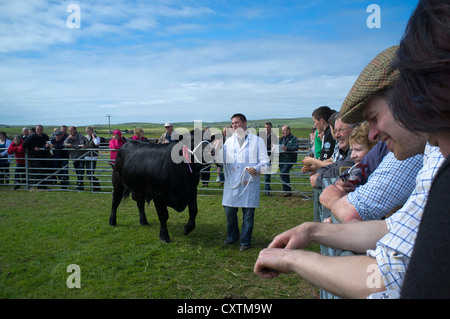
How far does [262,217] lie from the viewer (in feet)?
22.9

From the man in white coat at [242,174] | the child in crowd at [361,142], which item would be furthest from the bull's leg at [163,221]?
the child in crowd at [361,142]

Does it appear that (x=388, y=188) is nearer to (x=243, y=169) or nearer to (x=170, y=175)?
(x=243, y=169)

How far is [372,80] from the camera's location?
126cm

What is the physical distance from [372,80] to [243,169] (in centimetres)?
393

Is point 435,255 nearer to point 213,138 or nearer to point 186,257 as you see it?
point 186,257

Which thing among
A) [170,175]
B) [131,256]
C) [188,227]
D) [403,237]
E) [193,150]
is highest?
[193,150]

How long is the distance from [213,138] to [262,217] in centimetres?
227

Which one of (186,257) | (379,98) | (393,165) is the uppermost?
(379,98)

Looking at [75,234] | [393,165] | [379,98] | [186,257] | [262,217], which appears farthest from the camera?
[262,217]

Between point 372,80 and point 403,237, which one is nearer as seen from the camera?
point 403,237

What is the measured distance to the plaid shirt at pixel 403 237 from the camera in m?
0.96

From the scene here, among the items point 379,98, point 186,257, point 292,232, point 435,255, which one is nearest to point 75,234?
point 186,257

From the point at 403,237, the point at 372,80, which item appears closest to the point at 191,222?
the point at 372,80

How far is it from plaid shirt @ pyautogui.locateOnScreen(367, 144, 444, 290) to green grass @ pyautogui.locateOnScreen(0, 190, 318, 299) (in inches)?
110
